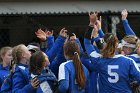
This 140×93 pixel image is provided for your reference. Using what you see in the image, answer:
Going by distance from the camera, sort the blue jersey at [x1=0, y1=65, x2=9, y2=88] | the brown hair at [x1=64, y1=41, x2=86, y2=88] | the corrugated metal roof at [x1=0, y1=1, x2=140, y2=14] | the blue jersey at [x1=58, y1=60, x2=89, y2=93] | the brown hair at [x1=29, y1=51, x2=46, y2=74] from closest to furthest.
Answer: the brown hair at [x1=29, y1=51, x2=46, y2=74]
the blue jersey at [x1=58, y1=60, x2=89, y2=93]
the brown hair at [x1=64, y1=41, x2=86, y2=88]
the blue jersey at [x1=0, y1=65, x2=9, y2=88]
the corrugated metal roof at [x1=0, y1=1, x2=140, y2=14]

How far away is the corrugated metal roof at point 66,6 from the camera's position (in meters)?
9.28

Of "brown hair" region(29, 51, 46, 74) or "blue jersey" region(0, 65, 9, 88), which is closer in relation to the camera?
"brown hair" region(29, 51, 46, 74)

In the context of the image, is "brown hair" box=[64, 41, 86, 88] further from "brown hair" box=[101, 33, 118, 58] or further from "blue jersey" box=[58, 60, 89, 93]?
"brown hair" box=[101, 33, 118, 58]

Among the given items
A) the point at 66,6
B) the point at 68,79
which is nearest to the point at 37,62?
the point at 68,79

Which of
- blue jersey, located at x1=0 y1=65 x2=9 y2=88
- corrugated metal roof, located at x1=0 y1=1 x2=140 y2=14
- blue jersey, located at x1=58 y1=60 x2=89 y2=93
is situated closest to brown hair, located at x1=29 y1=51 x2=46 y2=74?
blue jersey, located at x1=58 y1=60 x2=89 y2=93

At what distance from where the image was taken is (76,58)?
5.52 m

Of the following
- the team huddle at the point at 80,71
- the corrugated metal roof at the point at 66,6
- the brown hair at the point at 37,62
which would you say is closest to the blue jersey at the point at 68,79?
the team huddle at the point at 80,71

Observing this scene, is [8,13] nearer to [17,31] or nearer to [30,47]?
[17,31]

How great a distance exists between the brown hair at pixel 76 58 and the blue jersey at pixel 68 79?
0.15 ft

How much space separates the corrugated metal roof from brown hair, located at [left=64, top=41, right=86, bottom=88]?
12.1ft

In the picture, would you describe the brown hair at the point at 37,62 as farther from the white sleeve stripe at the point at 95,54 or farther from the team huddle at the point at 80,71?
the white sleeve stripe at the point at 95,54

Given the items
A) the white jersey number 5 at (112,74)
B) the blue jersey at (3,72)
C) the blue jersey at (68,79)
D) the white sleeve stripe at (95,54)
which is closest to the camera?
the blue jersey at (68,79)

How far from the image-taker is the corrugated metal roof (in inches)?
365

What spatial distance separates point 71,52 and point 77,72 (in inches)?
9.7
